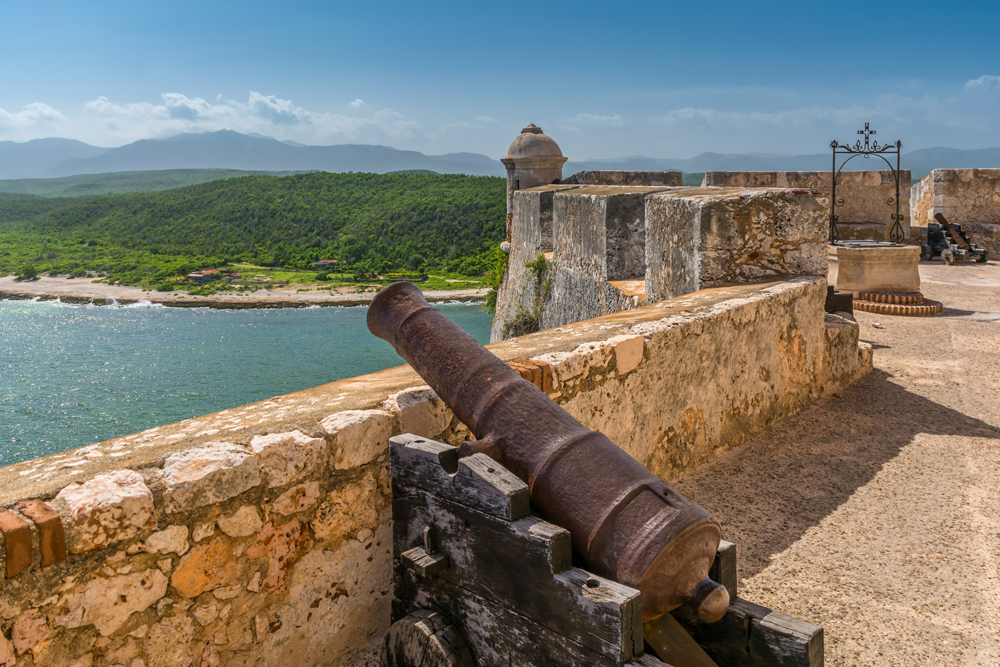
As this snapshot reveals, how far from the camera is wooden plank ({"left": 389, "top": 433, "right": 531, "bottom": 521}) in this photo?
5.51 feet

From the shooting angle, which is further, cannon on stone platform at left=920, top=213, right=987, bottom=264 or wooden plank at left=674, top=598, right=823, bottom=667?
cannon on stone platform at left=920, top=213, right=987, bottom=264

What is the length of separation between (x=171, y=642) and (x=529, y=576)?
0.77 meters

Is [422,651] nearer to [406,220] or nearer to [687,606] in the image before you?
[687,606]

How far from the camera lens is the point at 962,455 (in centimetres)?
356

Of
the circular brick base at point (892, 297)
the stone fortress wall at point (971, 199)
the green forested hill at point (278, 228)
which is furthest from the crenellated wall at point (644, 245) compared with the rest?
the green forested hill at point (278, 228)

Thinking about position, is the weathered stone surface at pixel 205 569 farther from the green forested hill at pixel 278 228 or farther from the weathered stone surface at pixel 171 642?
the green forested hill at pixel 278 228

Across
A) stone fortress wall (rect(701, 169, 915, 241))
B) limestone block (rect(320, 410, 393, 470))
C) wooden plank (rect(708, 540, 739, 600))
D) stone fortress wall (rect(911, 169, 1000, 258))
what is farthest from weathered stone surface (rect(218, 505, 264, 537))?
stone fortress wall (rect(911, 169, 1000, 258))

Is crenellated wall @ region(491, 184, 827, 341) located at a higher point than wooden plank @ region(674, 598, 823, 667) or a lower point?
higher

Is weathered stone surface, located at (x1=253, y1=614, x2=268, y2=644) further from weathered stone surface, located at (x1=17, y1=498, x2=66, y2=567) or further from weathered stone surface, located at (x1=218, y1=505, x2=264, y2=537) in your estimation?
weathered stone surface, located at (x1=17, y1=498, x2=66, y2=567)

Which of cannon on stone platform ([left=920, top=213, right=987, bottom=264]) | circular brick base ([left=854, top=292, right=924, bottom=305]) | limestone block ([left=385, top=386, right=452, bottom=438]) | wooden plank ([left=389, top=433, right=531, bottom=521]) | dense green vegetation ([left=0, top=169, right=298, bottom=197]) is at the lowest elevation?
circular brick base ([left=854, top=292, right=924, bottom=305])

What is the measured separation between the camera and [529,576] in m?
1.66

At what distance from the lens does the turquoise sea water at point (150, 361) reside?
22.7m

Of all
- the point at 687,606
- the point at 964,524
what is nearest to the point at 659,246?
the point at 964,524

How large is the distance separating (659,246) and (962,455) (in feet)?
7.39
